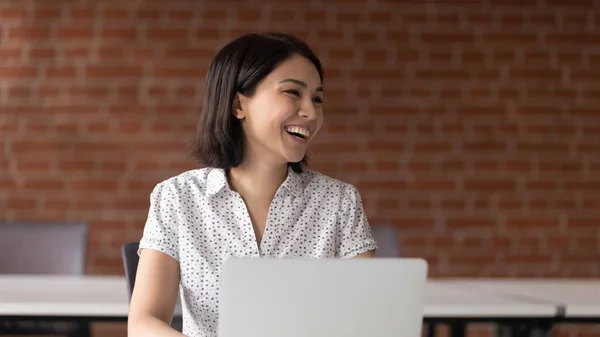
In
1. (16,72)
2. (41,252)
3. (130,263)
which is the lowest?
(41,252)

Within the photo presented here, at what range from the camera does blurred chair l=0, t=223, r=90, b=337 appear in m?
2.86

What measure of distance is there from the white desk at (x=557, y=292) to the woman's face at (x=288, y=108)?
2.90 feet

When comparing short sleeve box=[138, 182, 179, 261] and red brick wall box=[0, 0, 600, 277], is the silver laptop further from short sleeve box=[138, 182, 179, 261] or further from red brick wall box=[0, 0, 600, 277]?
red brick wall box=[0, 0, 600, 277]

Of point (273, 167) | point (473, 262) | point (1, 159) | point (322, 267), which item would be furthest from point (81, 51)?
A: point (322, 267)

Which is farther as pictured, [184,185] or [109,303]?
[109,303]

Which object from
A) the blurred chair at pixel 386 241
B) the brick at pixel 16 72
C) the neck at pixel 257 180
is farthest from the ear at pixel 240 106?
the brick at pixel 16 72

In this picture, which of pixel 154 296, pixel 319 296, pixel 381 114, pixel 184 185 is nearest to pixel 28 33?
pixel 381 114

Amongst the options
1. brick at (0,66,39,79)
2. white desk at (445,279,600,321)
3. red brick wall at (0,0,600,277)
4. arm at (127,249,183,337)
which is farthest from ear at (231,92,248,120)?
brick at (0,66,39,79)

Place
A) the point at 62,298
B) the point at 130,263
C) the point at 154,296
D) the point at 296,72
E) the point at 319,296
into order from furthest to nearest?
the point at 62,298 → the point at 130,263 → the point at 296,72 → the point at 154,296 → the point at 319,296

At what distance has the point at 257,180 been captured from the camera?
67.6 inches

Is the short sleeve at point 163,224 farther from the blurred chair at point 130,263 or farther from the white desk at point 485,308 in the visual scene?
the white desk at point 485,308

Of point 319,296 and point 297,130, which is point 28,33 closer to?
point 297,130

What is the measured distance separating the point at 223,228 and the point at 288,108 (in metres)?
0.28

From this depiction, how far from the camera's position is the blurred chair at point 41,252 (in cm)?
286
